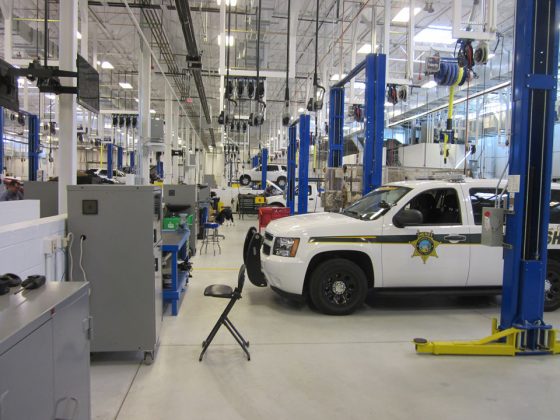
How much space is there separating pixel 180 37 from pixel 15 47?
20.8 ft

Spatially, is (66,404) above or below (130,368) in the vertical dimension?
above

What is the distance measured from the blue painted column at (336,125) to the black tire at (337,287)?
5076 mm

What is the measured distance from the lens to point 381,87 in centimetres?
754

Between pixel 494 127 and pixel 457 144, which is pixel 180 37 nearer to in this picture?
pixel 457 144

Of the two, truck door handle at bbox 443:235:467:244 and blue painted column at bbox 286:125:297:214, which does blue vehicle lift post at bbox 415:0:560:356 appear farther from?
blue painted column at bbox 286:125:297:214

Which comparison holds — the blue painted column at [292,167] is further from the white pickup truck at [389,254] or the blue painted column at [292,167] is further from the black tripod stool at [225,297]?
the black tripod stool at [225,297]

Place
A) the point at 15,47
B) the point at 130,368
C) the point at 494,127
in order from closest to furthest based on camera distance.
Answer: the point at 130,368
the point at 15,47
the point at 494,127

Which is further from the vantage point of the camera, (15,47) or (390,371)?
(15,47)

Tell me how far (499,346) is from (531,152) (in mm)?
1952

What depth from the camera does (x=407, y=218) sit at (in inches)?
210

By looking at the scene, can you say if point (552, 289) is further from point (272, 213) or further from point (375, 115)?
point (272, 213)

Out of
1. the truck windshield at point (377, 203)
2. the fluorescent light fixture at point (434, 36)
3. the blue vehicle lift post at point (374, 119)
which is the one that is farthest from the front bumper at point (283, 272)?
the fluorescent light fixture at point (434, 36)

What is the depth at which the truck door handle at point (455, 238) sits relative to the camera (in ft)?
18.1

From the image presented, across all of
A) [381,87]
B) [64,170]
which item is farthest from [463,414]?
[381,87]
